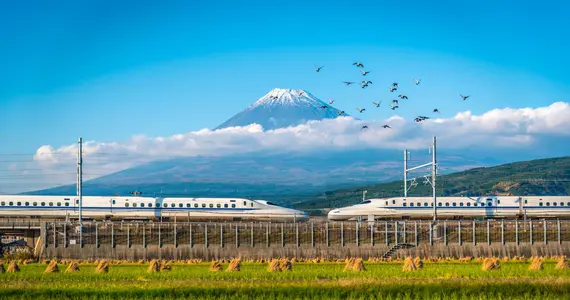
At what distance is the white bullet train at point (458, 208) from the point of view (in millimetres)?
102312

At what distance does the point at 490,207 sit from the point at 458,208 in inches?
163

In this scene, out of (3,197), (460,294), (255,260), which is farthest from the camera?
(3,197)

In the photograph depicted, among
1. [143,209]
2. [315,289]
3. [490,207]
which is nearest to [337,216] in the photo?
[490,207]

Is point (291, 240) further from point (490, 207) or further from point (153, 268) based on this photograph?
point (490, 207)

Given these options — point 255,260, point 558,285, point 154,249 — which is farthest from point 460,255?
point 558,285

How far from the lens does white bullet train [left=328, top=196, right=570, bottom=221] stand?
102312 mm

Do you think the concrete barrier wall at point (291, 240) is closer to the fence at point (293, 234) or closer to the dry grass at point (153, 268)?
the fence at point (293, 234)

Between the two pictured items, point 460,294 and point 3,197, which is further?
point 3,197

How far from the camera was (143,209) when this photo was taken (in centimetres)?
10081

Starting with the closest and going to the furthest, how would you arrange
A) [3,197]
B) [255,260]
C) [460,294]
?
[460,294]
[255,260]
[3,197]

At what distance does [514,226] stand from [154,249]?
34551mm

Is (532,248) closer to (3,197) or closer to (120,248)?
(120,248)

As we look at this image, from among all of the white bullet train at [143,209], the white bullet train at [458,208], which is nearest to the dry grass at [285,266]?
the white bullet train at [143,209]

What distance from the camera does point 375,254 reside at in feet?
256
